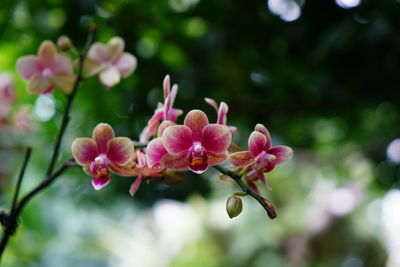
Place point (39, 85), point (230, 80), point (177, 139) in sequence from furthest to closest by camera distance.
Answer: point (230, 80)
point (39, 85)
point (177, 139)

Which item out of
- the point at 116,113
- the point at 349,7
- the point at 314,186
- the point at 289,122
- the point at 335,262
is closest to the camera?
the point at 349,7

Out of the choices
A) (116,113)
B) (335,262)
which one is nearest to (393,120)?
(116,113)

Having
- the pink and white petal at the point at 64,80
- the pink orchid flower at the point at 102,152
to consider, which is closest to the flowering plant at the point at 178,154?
the pink orchid flower at the point at 102,152

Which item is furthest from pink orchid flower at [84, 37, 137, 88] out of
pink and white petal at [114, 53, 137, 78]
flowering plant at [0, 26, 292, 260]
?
flowering plant at [0, 26, 292, 260]

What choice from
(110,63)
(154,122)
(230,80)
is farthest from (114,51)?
(230,80)

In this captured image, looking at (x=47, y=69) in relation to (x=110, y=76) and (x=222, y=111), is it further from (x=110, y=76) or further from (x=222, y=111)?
(x=222, y=111)

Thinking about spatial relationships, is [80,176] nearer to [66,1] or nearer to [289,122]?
[66,1]

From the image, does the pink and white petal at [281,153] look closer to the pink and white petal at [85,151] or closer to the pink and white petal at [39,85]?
the pink and white petal at [85,151]
